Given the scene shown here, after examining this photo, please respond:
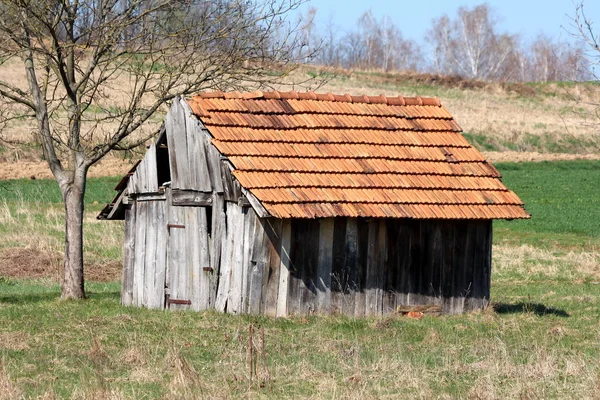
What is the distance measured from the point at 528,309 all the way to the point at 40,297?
8.67m

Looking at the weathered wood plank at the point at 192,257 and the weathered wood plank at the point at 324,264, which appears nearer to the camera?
the weathered wood plank at the point at 324,264

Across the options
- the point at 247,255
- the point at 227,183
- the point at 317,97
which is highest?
the point at 317,97

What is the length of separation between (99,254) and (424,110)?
9513 mm

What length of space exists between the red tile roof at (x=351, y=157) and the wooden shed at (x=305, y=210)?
3cm

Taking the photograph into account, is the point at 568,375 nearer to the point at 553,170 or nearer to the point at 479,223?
the point at 479,223

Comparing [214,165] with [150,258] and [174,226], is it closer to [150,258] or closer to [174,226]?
[174,226]

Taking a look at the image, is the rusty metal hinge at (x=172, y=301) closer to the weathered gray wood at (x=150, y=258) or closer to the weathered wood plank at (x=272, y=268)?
the weathered gray wood at (x=150, y=258)

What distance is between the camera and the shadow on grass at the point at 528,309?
54.9 feet

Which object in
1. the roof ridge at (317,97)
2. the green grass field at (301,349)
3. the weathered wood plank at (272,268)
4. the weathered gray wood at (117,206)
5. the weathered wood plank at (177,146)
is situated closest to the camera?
the green grass field at (301,349)

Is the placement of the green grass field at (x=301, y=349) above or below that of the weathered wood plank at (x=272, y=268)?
below

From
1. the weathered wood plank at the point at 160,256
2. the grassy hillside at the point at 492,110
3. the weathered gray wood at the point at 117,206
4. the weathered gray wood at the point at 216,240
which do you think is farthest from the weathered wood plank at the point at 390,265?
the grassy hillside at the point at 492,110

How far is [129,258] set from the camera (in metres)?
17.2

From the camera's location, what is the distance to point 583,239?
2814 centimetres

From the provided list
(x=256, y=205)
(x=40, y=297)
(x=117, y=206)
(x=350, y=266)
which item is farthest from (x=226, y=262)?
(x=40, y=297)
